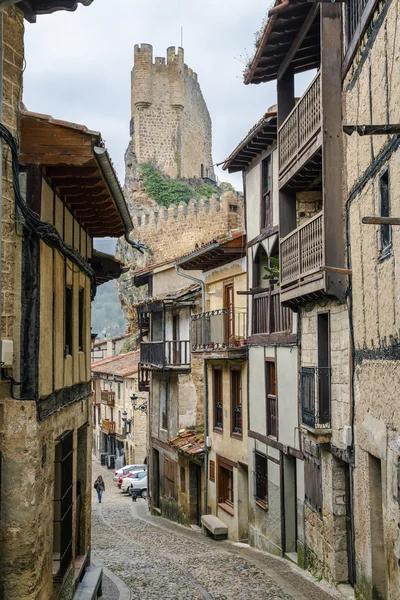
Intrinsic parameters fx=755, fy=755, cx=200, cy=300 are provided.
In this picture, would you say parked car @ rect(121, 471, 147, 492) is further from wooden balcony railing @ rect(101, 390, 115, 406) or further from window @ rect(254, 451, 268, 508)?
window @ rect(254, 451, 268, 508)

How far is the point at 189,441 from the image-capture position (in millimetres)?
23734

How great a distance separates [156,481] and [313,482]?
16.7 meters

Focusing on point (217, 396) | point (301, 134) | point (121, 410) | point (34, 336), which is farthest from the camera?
point (121, 410)

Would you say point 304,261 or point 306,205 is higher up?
point 306,205

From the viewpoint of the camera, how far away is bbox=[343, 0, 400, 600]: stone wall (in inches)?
346

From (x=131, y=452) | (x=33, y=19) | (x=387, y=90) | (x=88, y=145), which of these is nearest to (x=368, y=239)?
(x=387, y=90)

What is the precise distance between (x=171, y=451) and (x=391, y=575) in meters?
18.1

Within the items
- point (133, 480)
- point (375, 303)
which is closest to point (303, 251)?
point (375, 303)

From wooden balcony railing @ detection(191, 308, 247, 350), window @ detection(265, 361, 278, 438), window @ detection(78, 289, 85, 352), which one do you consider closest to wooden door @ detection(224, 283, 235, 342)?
wooden balcony railing @ detection(191, 308, 247, 350)

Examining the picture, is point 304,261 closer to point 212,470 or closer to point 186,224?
point 212,470

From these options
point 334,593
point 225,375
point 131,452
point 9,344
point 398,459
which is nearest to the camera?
point 9,344

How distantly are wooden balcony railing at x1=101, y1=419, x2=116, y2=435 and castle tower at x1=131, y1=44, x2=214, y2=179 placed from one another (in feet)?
64.8

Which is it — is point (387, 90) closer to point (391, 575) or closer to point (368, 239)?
point (368, 239)

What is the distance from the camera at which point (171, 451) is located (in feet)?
87.1
